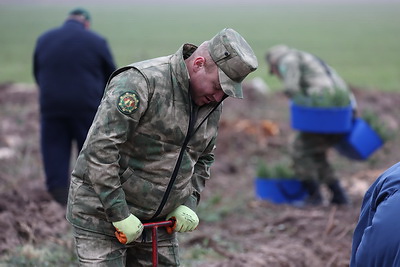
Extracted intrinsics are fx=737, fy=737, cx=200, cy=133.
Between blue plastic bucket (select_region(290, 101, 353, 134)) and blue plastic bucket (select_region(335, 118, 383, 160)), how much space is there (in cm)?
20

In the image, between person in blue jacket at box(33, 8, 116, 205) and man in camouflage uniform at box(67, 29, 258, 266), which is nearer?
man in camouflage uniform at box(67, 29, 258, 266)

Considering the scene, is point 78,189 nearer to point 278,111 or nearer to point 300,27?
point 278,111

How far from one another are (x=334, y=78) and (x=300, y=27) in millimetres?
31322

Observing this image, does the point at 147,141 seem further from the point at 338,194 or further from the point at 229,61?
the point at 338,194

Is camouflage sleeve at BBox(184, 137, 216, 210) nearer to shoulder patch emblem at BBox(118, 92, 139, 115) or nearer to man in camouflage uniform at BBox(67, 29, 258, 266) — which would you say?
man in camouflage uniform at BBox(67, 29, 258, 266)

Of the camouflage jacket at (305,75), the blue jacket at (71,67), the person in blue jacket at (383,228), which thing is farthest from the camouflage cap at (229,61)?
the camouflage jacket at (305,75)

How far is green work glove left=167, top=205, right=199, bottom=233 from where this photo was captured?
143 inches

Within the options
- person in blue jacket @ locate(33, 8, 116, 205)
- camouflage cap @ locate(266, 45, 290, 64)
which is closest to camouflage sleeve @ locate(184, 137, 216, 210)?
person in blue jacket @ locate(33, 8, 116, 205)

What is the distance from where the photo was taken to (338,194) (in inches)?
321

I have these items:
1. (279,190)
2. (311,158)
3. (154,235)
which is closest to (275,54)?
(311,158)

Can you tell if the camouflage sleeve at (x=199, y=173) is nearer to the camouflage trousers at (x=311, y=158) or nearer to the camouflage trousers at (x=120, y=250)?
the camouflage trousers at (x=120, y=250)

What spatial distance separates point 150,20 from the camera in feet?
149

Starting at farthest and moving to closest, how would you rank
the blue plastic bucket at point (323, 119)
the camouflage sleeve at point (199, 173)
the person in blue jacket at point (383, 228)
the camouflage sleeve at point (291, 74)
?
the camouflage sleeve at point (291, 74)
the blue plastic bucket at point (323, 119)
the camouflage sleeve at point (199, 173)
the person in blue jacket at point (383, 228)

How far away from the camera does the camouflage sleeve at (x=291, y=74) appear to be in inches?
309
